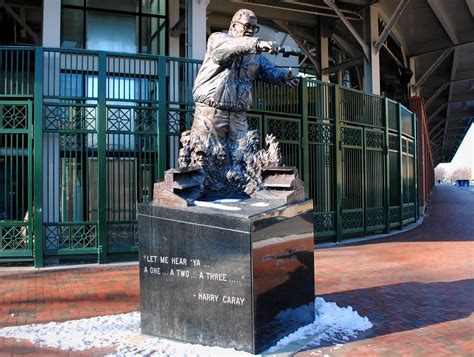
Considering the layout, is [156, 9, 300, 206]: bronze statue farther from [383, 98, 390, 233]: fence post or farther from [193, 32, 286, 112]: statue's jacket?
[383, 98, 390, 233]: fence post

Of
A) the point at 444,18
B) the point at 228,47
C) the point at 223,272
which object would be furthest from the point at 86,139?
the point at 444,18

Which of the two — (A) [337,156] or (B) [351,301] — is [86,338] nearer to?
(B) [351,301]

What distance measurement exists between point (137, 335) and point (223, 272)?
1.26 metres

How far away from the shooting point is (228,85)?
556cm

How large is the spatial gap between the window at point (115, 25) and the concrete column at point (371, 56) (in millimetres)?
7062

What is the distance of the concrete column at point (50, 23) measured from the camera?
10359 mm

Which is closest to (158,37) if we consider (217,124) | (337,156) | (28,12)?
(28,12)

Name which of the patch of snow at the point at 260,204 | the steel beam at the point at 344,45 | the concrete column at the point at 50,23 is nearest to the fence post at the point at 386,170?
the steel beam at the point at 344,45

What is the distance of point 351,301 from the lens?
6.56 m

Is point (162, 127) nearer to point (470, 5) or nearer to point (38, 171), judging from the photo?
point (38, 171)

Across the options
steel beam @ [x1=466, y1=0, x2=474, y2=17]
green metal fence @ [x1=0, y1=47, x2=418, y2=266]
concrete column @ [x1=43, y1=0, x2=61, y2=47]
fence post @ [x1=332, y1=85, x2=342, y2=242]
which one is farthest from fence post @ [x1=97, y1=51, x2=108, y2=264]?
steel beam @ [x1=466, y1=0, x2=474, y2=17]

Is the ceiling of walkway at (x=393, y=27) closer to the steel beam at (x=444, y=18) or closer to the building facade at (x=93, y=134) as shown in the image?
the steel beam at (x=444, y=18)

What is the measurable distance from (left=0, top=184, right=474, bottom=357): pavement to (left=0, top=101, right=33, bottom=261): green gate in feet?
1.54

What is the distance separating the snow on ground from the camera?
4.49 metres
